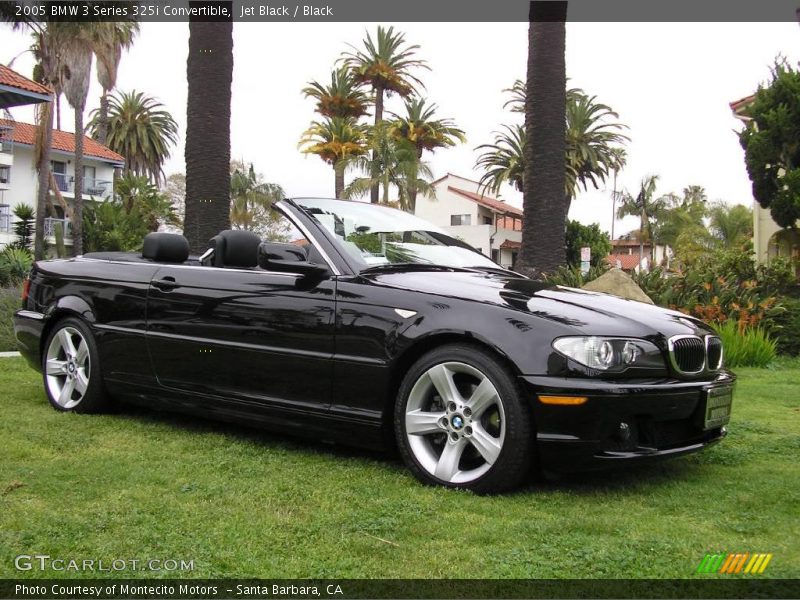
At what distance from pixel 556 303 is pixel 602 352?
0.41 m

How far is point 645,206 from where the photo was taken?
87500 mm

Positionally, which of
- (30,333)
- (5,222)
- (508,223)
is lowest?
(30,333)

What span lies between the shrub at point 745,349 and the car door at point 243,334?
246 inches

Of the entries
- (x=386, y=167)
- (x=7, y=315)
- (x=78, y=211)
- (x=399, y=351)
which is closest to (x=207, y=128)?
(x=7, y=315)

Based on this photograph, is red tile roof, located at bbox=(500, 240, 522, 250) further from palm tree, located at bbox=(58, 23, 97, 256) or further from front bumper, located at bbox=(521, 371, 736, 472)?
front bumper, located at bbox=(521, 371, 736, 472)

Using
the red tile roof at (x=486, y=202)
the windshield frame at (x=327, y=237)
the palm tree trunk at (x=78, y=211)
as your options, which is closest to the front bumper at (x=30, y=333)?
the windshield frame at (x=327, y=237)

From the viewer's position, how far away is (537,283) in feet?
15.3

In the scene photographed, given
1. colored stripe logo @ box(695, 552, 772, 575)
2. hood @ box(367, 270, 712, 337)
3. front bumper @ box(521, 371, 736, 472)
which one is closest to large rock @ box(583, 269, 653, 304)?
hood @ box(367, 270, 712, 337)

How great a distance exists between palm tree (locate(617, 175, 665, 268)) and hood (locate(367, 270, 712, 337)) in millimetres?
86000

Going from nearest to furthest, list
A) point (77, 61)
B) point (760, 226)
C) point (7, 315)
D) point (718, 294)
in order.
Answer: point (718, 294) → point (7, 315) → point (760, 226) → point (77, 61)

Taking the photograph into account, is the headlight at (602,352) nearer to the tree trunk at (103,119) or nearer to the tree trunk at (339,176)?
the tree trunk at (339,176)

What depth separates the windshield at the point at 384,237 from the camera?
15.2ft

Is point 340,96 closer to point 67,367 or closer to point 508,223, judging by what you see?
point 508,223

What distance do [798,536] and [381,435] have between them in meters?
1.89
